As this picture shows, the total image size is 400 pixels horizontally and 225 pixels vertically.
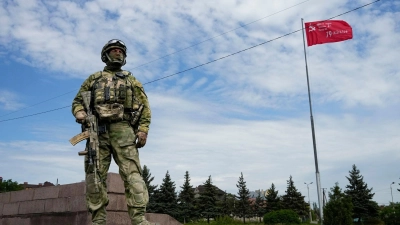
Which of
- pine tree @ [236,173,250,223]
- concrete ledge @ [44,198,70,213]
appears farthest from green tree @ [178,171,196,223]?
concrete ledge @ [44,198,70,213]

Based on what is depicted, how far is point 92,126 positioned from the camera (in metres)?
4.79

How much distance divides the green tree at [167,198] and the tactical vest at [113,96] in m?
28.2

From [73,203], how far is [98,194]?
16.1ft

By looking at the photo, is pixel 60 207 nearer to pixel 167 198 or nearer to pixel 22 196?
pixel 22 196

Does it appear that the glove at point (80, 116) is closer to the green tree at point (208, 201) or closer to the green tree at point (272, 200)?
the green tree at point (208, 201)

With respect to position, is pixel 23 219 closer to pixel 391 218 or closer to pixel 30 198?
pixel 30 198

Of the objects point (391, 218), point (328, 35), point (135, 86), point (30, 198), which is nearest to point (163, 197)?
point (391, 218)

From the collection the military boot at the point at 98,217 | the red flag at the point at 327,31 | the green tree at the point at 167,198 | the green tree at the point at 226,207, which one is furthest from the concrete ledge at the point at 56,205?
the green tree at the point at 226,207

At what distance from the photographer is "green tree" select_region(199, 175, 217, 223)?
117 ft

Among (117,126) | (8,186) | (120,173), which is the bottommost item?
(120,173)

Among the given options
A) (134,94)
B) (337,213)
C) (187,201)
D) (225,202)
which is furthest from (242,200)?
(134,94)

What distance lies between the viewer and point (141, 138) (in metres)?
4.94

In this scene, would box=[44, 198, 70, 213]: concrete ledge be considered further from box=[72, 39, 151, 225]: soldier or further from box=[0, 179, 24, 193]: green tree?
box=[0, 179, 24, 193]: green tree

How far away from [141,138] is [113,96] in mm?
580
